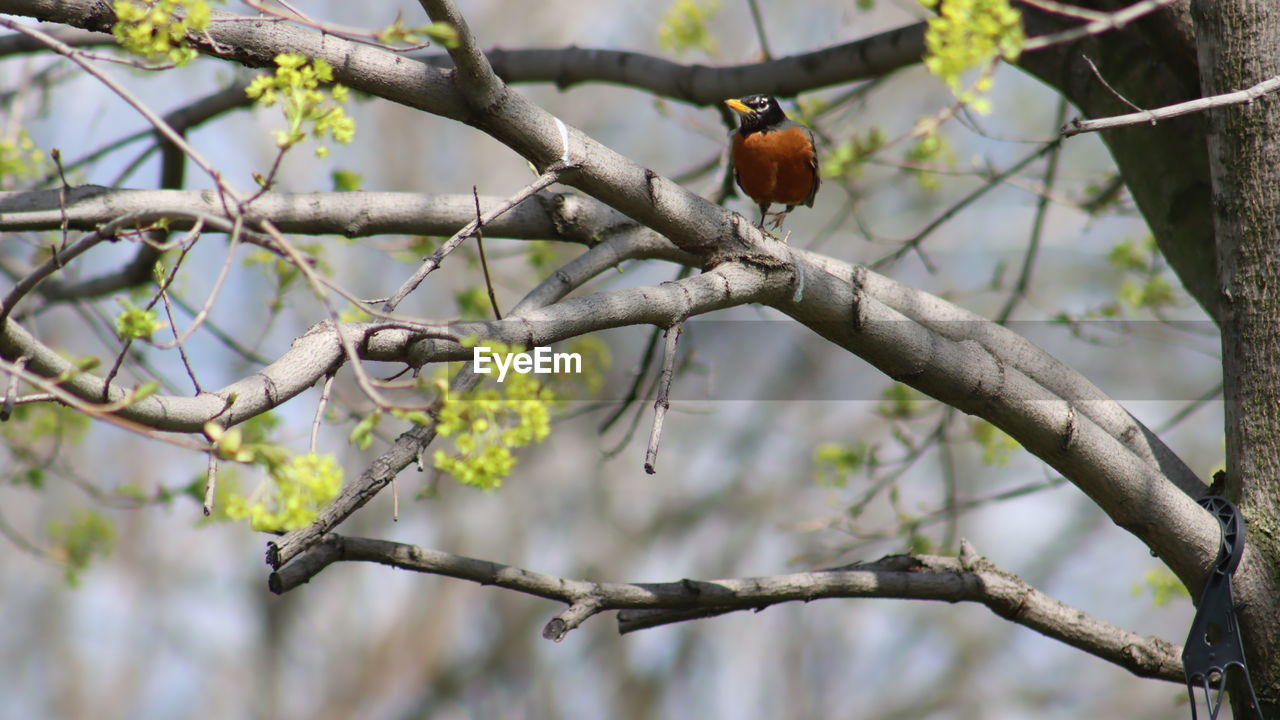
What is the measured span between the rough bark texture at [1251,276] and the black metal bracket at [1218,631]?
0.20 feet

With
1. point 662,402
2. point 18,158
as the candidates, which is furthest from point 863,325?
point 18,158

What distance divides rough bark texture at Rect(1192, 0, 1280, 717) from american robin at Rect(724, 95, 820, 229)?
211 centimetres

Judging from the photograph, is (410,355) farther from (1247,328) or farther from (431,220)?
(1247,328)

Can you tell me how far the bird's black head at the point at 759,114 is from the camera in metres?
4.56

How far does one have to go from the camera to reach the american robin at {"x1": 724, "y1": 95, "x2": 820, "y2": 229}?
437 centimetres

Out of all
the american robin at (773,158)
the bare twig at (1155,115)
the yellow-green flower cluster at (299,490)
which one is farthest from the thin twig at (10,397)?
the american robin at (773,158)

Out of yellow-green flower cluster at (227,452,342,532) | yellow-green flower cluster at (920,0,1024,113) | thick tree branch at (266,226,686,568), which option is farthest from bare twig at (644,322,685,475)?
yellow-green flower cluster at (920,0,1024,113)

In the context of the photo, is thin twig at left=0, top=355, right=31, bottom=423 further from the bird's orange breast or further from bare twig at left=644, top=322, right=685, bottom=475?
the bird's orange breast

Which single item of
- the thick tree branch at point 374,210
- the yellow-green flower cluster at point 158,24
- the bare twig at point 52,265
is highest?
the thick tree branch at point 374,210

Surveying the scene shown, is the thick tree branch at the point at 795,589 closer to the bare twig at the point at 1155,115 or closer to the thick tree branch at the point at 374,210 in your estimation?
the thick tree branch at the point at 374,210

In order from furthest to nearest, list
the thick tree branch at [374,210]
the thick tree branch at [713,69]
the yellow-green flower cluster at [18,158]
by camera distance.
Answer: the thick tree branch at [713,69]
the yellow-green flower cluster at [18,158]
the thick tree branch at [374,210]

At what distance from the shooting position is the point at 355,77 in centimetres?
183

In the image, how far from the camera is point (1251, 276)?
2328mm

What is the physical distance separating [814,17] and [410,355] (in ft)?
38.8
